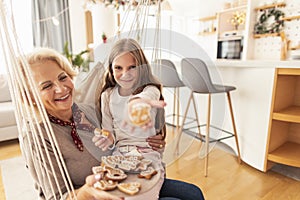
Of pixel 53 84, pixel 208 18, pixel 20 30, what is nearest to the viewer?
pixel 53 84

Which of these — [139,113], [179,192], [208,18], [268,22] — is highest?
[208,18]

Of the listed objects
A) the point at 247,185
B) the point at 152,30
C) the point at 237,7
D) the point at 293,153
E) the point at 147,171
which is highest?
the point at 237,7

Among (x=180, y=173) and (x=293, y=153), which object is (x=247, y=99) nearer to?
(x=293, y=153)

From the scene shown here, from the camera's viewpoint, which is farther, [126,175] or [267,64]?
[267,64]

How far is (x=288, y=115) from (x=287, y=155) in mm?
300

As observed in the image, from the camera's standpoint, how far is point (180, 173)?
1563 millimetres

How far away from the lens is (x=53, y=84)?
0.40 metres

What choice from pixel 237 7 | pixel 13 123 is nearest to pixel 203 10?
pixel 237 7

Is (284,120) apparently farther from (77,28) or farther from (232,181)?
(77,28)

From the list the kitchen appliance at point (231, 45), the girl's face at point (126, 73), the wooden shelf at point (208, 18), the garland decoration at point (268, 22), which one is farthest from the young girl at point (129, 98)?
the wooden shelf at point (208, 18)

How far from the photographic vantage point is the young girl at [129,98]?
Answer: 0.32 metres

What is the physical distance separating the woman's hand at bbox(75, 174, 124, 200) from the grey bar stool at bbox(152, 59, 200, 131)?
0.57ft

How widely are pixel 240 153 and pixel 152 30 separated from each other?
1.54 meters

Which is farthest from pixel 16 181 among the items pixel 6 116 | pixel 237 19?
pixel 237 19
